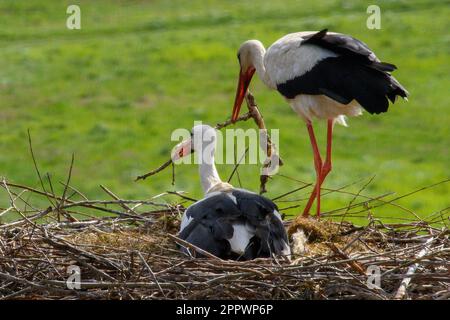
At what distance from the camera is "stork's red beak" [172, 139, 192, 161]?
880 cm

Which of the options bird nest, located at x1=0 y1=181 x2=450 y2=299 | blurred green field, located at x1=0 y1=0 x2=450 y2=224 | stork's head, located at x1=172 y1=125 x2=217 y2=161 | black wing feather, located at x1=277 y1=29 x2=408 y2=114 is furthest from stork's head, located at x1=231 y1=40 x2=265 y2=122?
blurred green field, located at x1=0 y1=0 x2=450 y2=224

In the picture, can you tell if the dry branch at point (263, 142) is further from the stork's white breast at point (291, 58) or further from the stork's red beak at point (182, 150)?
the stork's white breast at point (291, 58)

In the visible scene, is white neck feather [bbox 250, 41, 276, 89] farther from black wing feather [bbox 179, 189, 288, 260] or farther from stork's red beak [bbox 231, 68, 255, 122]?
black wing feather [bbox 179, 189, 288, 260]

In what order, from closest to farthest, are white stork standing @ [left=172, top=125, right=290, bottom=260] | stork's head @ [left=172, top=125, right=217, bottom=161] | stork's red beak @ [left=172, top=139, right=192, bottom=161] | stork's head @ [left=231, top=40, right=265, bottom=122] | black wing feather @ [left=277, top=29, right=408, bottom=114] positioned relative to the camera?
white stork standing @ [left=172, top=125, right=290, bottom=260]
black wing feather @ [left=277, top=29, right=408, bottom=114]
stork's red beak @ [left=172, top=139, right=192, bottom=161]
stork's head @ [left=172, top=125, right=217, bottom=161]
stork's head @ [left=231, top=40, right=265, bottom=122]

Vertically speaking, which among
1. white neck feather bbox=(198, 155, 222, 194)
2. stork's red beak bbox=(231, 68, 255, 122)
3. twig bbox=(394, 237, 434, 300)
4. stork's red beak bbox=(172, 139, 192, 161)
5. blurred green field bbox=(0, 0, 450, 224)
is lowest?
blurred green field bbox=(0, 0, 450, 224)

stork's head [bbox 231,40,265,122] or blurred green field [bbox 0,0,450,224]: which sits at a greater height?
stork's head [bbox 231,40,265,122]

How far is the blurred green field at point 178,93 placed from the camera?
21125 millimetres

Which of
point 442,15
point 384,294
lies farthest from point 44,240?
point 442,15

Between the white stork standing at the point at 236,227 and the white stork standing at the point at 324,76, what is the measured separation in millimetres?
1318

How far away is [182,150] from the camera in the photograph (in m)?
8.88

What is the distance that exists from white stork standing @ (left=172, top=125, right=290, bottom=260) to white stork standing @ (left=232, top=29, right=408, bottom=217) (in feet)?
4.32

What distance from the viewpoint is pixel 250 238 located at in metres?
7.56

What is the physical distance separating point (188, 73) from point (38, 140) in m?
5.21
